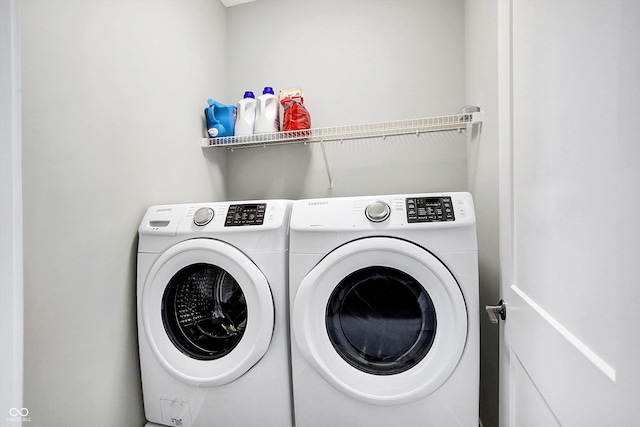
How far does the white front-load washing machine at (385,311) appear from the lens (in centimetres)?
104

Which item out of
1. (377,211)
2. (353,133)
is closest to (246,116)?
(353,133)

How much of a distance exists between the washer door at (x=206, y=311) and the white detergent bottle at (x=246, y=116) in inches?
32.5

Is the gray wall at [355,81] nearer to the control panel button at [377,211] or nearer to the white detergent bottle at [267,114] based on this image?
the white detergent bottle at [267,114]

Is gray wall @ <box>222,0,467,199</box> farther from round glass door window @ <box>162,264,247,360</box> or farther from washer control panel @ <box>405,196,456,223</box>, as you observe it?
round glass door window @ <box>162,264,247,360</box>

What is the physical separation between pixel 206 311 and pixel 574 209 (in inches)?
50.3

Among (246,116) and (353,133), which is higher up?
(246,116)

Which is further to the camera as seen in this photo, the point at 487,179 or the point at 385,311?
the point at 487,179

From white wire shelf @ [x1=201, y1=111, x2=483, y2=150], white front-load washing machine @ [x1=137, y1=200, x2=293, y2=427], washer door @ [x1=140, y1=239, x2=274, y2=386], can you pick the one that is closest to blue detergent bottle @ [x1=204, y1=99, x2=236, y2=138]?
white wire shelf @ [x1=201, y1=111, x2=483, y2=150]

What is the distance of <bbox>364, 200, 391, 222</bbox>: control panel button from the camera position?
1.11 metres

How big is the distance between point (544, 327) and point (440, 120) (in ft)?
4.52

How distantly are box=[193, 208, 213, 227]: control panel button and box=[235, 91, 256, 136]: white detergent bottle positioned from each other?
2.24ft

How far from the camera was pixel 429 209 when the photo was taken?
110 centimetres

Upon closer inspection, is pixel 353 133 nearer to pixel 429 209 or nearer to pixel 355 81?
pixel 355 81

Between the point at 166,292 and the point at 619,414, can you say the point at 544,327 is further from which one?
the point at 166,292
